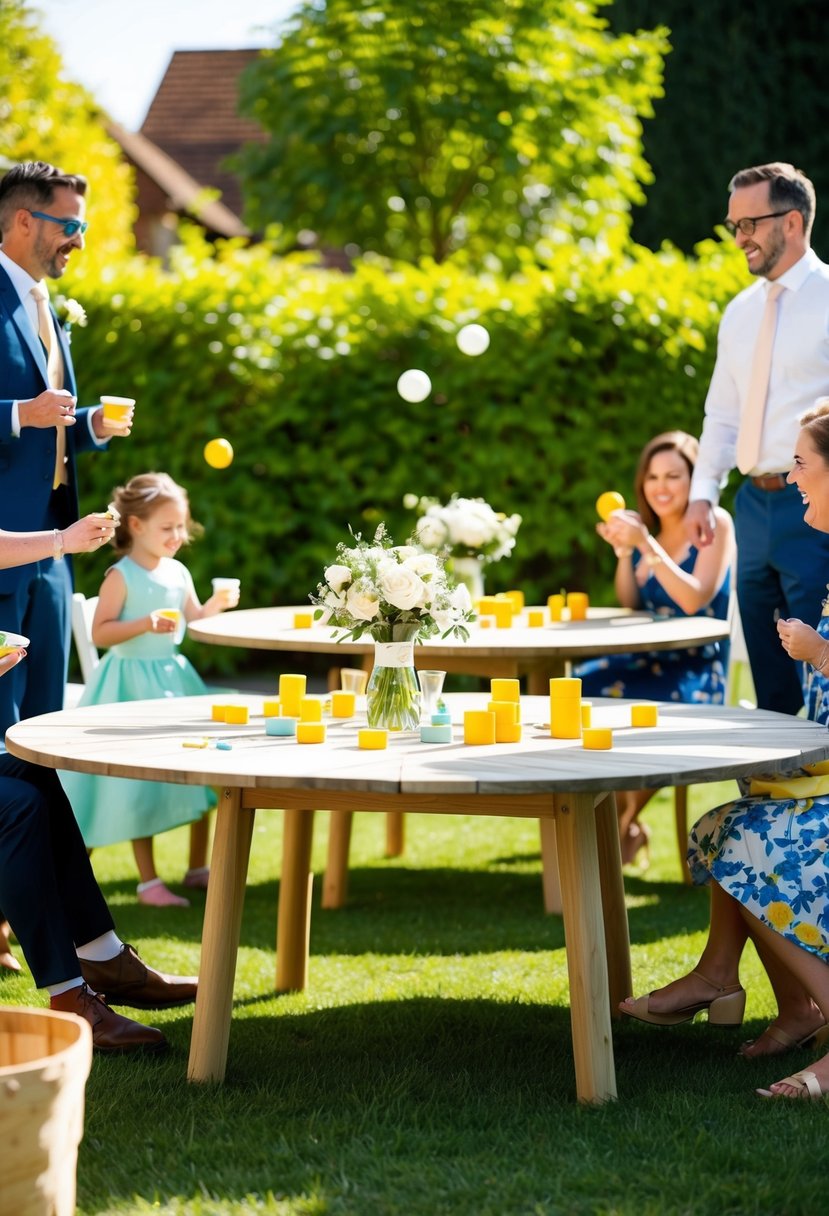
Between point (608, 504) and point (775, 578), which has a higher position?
point (608, 504)

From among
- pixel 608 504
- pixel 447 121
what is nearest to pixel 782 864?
pixel 608 504

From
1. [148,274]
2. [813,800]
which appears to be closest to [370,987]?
[813,800]

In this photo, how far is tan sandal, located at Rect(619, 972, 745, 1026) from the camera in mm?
3658

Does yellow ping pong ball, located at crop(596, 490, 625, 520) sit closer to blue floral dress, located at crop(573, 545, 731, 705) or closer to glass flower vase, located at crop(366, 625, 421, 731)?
blue floral dress, located at crop(573, 545, 731, 705)

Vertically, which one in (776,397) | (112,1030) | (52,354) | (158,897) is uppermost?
(52,354)

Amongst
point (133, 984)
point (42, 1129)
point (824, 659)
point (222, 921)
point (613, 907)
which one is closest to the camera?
point (42, 1129)

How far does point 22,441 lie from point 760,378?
2240mm

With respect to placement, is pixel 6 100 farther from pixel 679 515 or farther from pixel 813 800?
pixel 813 800

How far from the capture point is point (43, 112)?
642 inches

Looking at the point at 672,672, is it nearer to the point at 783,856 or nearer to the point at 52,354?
the point at 783,856

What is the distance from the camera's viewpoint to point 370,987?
4.32 m

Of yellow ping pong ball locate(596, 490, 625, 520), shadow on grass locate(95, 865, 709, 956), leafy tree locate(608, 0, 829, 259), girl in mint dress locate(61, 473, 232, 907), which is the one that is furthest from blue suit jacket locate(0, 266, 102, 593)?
leafy tree locate(608, 0, 829, 259)

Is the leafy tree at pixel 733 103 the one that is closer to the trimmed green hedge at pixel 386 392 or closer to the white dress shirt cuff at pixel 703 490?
the trimmed green hedge at pixel 386 392

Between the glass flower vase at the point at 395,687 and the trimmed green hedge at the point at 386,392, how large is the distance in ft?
14.3
